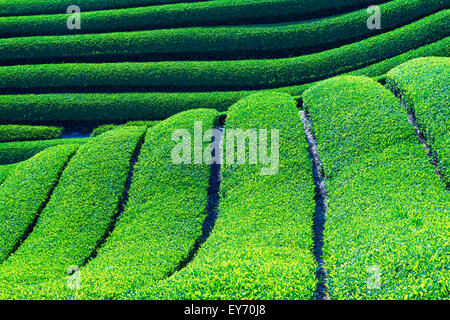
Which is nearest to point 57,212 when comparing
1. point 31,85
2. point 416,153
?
point 416,153

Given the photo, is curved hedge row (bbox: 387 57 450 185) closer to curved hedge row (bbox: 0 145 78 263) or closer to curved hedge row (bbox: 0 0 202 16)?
curved hedge row (bbox: 0 145 78 263)

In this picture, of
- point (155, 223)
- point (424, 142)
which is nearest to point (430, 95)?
point (424, 142)

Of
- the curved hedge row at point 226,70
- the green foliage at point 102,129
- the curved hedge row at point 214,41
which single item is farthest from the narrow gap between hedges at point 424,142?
the green foliage at point 102,129

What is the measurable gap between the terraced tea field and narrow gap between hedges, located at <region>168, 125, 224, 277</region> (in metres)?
0.06

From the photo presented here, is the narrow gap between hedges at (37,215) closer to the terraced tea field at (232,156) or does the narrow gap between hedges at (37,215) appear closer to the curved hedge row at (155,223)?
the terraced tea field at (232,156)

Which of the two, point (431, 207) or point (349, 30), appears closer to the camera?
point (431, 207)

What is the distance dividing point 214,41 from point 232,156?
43.5 feet

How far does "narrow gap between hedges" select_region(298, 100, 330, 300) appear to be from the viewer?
33.2 feet

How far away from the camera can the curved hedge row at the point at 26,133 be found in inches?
925

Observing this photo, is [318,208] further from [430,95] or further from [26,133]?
[26,133]

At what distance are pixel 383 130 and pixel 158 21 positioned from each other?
63.2ft

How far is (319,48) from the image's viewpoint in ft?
83.3

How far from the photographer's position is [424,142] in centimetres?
1395
